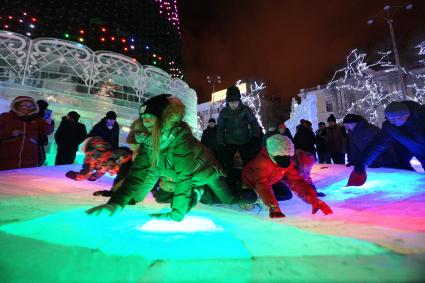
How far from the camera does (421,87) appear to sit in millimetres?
26297

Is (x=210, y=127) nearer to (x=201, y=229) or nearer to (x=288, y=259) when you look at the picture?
(x=201, y=229)

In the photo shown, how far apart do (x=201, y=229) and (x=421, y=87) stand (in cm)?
3204

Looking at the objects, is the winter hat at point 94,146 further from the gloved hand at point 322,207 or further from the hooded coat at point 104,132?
the gloved hand at point 322,207

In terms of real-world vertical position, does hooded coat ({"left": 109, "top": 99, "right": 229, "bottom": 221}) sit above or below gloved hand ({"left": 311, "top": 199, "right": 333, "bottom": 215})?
above

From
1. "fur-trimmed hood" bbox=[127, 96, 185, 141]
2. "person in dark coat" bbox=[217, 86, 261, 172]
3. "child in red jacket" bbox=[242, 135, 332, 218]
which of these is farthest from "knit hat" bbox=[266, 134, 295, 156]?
"fur-trimmed hood" bbox=[127, 96, 185, 141]

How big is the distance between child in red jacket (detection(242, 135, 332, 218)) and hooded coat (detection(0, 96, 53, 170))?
13.5 feet

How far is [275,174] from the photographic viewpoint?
→ 3525 mm

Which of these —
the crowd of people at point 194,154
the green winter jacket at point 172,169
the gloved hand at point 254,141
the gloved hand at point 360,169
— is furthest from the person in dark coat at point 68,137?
the gloved hand at point 360,169

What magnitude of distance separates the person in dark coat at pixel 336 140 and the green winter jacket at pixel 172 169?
6.24 m

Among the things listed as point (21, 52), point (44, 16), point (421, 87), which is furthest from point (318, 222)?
point (421, 87)

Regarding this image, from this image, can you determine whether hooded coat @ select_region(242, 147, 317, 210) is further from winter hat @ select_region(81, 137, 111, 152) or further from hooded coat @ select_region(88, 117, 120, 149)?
hooded coat @ select_region(88, 117, 120, 149)

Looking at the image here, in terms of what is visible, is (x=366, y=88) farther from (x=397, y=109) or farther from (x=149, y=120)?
(x=149, y=120)

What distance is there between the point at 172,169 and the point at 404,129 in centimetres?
407

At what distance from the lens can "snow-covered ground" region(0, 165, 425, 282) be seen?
1.47 m
